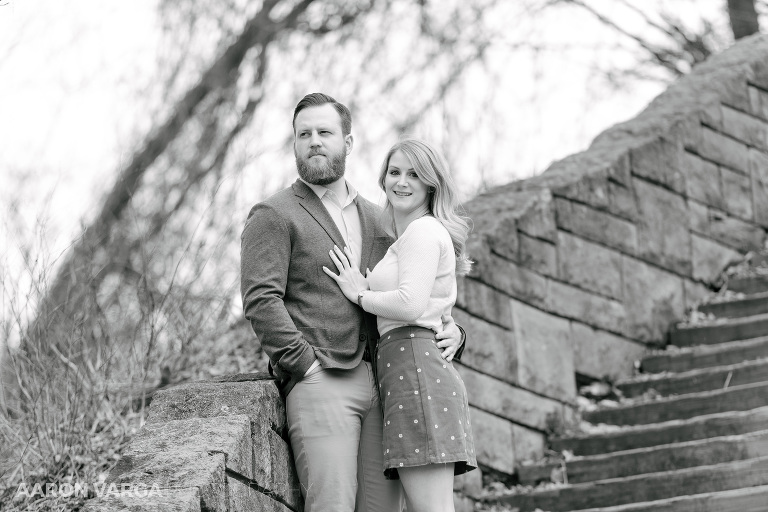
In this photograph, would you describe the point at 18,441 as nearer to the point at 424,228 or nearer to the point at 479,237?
the point at 424,228

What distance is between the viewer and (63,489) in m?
4.28

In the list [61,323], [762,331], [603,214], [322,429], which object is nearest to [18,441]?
[61,323]

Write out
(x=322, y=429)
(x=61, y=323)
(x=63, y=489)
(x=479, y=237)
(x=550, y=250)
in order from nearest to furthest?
(x=322, y=429) < (x=63, y=489) < (x=61, y=323) < (x=479, y=237) < (x=550, y=250)

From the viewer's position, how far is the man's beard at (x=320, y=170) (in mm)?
3713

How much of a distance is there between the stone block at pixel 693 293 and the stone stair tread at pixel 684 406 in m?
1.00

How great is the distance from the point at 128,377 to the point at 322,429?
202 cm

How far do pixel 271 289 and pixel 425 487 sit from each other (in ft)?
2.58

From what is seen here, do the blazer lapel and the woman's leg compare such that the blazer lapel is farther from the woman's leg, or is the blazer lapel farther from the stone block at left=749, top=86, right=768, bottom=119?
the stone block at left=749, top=86, right=768, bottom=119

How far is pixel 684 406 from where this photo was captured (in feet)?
18.5

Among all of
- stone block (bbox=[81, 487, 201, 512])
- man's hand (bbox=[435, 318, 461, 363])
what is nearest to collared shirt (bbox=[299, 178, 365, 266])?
man's hand (bbox=[435, 318, 461, 363])

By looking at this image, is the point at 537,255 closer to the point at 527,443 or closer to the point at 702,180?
the point at 527,443

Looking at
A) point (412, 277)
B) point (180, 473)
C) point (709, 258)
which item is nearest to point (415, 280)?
point (412, 277)

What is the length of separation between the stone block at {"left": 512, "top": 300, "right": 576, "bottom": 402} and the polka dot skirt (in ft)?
7.04

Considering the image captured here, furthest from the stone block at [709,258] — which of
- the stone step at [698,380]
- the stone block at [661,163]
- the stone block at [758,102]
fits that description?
the stone block at [758,102]
